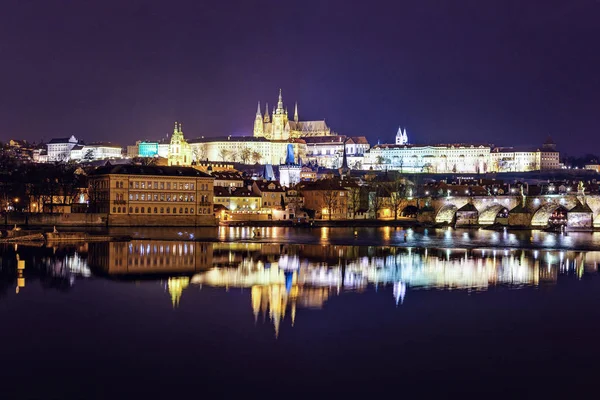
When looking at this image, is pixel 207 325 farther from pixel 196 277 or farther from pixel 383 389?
pixel 196 277

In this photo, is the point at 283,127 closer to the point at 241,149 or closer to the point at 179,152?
the point at 241,149

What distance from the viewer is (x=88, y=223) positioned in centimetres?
4981

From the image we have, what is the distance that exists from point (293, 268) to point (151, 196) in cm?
2994

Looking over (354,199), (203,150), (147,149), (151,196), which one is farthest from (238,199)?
(147,149)

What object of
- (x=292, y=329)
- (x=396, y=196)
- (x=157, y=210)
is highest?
(x=396, y=196)

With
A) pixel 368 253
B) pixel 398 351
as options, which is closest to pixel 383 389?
pixel 398 351

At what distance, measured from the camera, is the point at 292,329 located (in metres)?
15.4

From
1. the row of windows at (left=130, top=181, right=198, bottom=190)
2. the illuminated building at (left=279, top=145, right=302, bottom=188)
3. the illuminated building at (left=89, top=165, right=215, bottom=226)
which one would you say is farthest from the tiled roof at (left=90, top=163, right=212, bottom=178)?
the illuminated building at (left=279, top=145, right=302, bottom=188)

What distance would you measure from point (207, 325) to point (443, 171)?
14765 cm

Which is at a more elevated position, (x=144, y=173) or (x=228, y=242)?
(x=144, y=173)

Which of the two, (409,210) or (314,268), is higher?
(409,210)

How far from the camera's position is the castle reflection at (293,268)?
20594 mm

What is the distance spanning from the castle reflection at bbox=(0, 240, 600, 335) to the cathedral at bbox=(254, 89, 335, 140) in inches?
5324

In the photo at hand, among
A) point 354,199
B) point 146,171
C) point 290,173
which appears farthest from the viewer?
point 290,173
